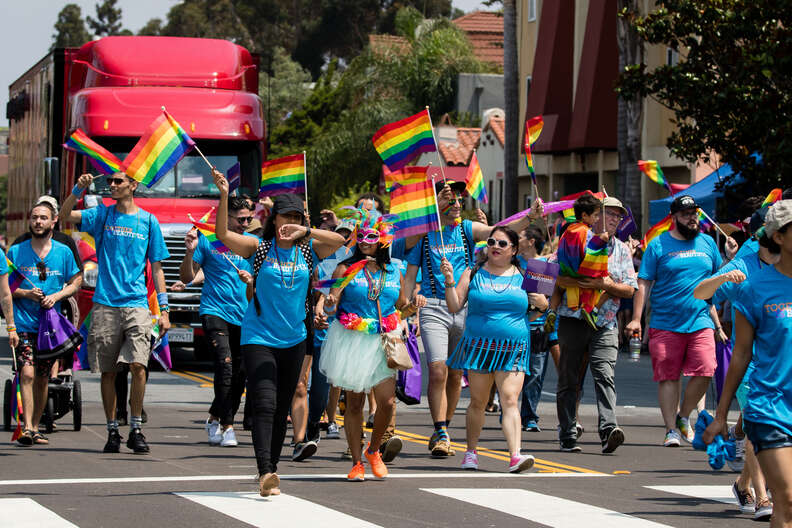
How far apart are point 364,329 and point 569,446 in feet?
8.58

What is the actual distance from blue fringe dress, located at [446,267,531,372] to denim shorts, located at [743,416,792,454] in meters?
4.00

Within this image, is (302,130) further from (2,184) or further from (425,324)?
(2,184)

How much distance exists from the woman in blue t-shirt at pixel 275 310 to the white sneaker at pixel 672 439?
401 cm

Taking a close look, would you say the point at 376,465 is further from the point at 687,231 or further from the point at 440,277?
the point at 687,231

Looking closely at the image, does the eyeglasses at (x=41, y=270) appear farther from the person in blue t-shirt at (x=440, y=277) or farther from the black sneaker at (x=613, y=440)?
the black sneaker at (x=613, y=440)

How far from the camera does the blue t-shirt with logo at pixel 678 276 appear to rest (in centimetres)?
1220

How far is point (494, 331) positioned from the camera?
10.5 metres

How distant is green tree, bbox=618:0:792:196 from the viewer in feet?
58.2

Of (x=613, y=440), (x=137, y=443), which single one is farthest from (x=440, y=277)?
(x=137, y=443)

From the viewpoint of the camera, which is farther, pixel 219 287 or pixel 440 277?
pixel 219 287

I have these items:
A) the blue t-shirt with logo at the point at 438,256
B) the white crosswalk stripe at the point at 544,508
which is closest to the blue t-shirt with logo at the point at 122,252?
the blue t-shirt with logo at the point at 438,256

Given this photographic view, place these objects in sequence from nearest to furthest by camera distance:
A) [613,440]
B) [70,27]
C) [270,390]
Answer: [270,390] → [613,440] → [70,27]

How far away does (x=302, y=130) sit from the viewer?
197ft

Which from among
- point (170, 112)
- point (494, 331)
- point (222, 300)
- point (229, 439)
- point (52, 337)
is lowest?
point (229, 439)
